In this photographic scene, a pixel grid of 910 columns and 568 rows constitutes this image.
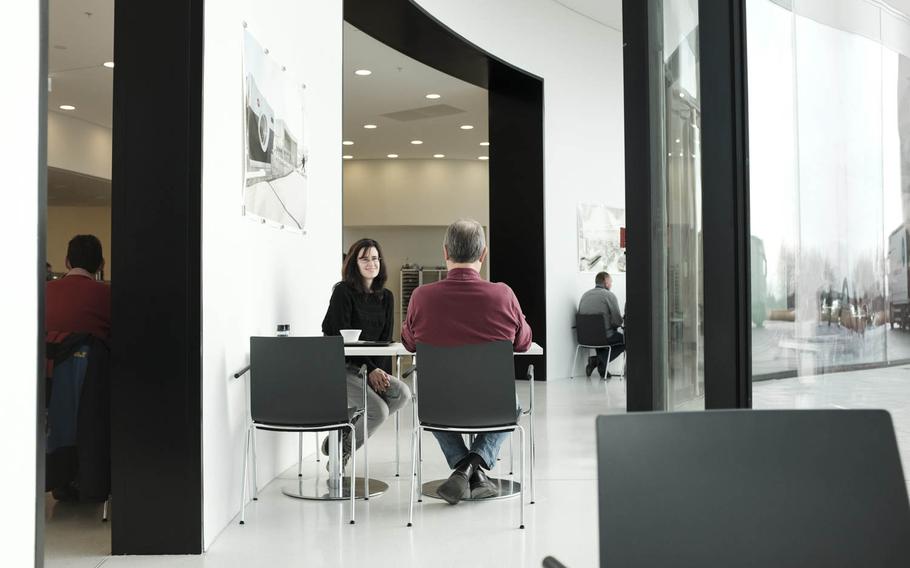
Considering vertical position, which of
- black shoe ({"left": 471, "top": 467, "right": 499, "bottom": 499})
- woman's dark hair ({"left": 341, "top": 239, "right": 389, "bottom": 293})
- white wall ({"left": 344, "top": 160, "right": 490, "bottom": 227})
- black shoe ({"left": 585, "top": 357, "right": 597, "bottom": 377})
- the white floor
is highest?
white wall ({"left": 344, "top": 160, "right": 490, "bottom": 227})

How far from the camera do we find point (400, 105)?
1194 centimetres

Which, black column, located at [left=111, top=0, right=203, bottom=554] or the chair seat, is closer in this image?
black column, located at [left=111, top=0, right=203, bottom=554]

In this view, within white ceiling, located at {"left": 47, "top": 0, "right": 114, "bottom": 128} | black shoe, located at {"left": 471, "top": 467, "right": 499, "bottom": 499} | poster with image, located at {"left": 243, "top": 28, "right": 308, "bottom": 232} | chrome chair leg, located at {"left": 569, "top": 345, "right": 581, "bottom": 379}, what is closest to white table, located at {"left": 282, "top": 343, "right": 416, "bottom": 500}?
black shoe, located at {"left": 471, "top": 467, "right": 499, "bottom": 499}

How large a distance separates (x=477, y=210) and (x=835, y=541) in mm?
14524

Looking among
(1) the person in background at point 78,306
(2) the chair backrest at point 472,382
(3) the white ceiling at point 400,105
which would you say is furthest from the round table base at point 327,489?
(3) the white ceiling at point 400,105

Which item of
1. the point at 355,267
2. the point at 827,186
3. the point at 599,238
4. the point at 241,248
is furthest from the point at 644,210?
the point at 599,238

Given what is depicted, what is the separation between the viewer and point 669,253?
2834mm

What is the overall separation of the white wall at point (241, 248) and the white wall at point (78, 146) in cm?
680

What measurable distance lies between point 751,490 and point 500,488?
3187mm

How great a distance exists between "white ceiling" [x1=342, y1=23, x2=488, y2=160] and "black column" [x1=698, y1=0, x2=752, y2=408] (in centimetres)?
673

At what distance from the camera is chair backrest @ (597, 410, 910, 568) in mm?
1353

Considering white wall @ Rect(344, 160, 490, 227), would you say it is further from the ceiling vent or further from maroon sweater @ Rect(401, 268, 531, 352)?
maroon sweater @ Rect(401, 268, 531, 352)

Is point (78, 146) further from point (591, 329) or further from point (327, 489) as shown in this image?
point (327, 489)

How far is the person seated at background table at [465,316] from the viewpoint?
407 cm
